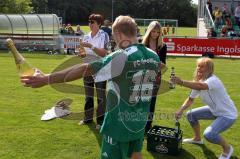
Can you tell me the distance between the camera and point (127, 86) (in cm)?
369

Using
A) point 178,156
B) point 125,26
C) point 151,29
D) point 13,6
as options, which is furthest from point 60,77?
point 13,6

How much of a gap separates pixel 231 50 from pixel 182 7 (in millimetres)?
67677

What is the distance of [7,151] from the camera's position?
6457 mm

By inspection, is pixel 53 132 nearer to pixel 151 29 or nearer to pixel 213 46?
pixel 151 29

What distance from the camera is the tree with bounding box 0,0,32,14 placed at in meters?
49.9

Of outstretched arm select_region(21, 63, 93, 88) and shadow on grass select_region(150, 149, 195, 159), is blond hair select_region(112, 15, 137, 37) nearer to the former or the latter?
outstretched arm select_region(21, 63, 93, 88)

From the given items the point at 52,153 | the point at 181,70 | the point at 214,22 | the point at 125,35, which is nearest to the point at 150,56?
the point at 125,35

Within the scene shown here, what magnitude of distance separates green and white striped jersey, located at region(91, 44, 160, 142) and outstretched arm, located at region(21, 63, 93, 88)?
100 mm

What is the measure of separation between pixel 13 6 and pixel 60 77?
52439mm

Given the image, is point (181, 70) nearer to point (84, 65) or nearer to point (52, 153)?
point (52, 153)

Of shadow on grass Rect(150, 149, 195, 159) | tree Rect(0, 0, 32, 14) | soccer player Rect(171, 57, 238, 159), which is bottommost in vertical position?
shadow on grass Rect(150, 149, 195, 159)

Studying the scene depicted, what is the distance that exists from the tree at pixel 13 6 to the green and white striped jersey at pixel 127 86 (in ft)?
158

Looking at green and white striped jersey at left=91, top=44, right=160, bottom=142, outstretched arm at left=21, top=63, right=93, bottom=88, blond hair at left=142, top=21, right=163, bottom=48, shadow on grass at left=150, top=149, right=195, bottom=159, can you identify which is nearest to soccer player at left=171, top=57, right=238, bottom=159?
shadow on grass at left=150, top=149, right=195, bottom=159

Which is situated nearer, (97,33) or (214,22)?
(97,33)
